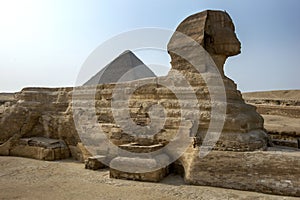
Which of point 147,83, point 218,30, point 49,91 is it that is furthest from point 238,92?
point 49,91

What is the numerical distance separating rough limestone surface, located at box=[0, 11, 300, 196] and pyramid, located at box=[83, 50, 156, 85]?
220 inches

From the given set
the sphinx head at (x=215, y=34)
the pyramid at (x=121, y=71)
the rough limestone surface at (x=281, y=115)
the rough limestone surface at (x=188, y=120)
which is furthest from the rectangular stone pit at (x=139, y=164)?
the pyramid at (x=121, y=71)

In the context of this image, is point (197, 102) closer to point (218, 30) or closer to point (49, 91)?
point (218, 30)

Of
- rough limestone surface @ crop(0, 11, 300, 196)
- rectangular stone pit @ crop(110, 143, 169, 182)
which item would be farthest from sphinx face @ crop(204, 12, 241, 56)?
rectangular stone pit @ crop(110, 143, 169, 182)

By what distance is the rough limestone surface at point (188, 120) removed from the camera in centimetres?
563

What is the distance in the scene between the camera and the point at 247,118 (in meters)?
6.59

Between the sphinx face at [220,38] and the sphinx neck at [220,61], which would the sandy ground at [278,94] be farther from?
the sphinx face at [220,38]

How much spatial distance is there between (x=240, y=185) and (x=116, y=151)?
3.76 meters

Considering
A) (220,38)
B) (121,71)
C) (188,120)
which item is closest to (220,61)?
(220,38)

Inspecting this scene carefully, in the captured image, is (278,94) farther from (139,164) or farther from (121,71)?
(139,164)

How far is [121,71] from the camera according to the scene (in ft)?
54.2

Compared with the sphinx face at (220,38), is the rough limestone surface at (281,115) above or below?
below

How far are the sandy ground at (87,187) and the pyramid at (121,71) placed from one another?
353 inches

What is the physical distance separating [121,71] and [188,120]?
10.2 m
